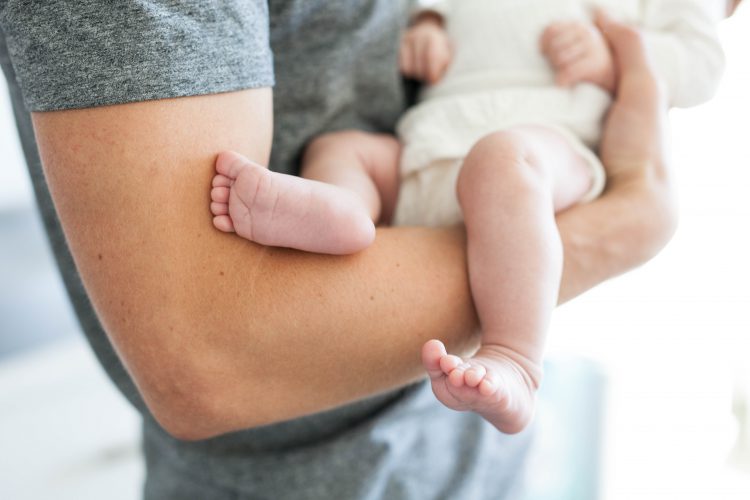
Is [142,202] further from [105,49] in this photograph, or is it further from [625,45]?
[625,45]

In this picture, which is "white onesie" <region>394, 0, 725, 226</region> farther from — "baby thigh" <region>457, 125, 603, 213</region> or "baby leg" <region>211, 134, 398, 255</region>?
"baby leg" <region>211, 134, 398, 255</region>

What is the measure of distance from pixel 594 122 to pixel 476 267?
1.05 feet

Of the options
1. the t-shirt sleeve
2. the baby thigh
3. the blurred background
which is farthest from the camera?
the blurred background

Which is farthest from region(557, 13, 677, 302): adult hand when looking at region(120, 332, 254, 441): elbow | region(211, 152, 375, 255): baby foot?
Result: region(120, 332, 254, 441): elbow

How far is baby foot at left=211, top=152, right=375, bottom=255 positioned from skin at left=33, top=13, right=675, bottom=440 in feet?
0.04

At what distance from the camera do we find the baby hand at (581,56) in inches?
31.4

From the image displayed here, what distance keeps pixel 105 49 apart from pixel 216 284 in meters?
0.21

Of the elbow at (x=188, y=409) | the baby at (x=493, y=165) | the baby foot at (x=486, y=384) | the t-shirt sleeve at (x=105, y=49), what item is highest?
the t-shirt sleeve at (x=105, y=49)

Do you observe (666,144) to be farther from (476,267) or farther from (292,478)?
(292,478)

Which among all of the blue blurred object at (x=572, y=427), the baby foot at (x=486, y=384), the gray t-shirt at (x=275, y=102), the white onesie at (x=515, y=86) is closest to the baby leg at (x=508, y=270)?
the baby foot at (x=486, y=384)

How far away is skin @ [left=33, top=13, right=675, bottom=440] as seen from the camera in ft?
1.69

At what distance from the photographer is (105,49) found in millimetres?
500

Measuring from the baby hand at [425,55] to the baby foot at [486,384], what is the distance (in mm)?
438

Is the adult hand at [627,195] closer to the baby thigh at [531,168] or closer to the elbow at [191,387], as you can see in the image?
the baby thigh at [531,168]
